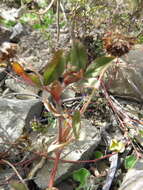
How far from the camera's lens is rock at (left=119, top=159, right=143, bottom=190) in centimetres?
151

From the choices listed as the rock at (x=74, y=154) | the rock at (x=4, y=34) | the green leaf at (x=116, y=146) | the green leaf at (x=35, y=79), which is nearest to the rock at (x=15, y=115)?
the rock at (x=74, y=154)

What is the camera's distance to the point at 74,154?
1.78 m

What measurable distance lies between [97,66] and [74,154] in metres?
0.65

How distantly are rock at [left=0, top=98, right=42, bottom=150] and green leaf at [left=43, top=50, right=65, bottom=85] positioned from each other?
26.2 inches

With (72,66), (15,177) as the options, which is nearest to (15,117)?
(15,177)

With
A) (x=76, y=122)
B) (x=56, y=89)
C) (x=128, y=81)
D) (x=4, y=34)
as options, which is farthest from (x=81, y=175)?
(x=4, y=34)

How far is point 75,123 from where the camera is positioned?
1402 millimetres

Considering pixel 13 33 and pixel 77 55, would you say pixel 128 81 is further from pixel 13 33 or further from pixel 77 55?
pixel 13 33

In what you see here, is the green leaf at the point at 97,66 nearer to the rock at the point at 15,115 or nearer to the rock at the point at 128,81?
the rock at the point at 15,115

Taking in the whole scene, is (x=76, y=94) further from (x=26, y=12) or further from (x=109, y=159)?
(x=26, y=12)

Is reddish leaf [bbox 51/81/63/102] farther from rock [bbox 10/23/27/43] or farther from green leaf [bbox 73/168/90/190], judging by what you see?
rock [bbox 10/23/27/43]

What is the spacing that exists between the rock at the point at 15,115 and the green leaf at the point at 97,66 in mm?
714

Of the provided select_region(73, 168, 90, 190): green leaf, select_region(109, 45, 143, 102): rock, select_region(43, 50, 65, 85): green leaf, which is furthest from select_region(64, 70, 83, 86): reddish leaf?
select_region(109, 45, 143, 102): rock

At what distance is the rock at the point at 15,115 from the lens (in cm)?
185
